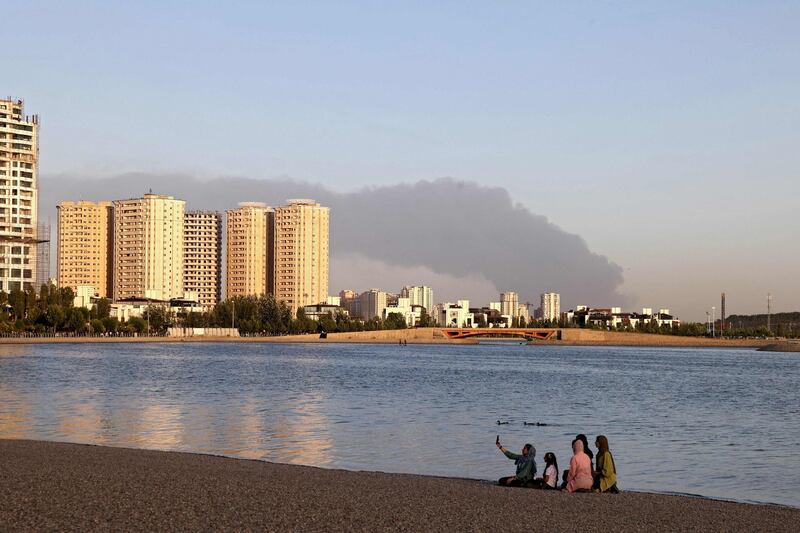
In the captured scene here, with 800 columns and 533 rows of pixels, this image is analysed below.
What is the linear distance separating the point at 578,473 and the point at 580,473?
55 millimetres

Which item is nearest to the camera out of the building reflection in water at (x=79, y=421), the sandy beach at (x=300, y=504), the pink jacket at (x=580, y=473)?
the sandy beach at (x=300, y=504)

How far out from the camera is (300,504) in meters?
19.2

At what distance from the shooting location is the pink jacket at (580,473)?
23891 millimetres

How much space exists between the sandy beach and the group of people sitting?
2.07ft

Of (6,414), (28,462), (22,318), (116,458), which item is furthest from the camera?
(22,318)

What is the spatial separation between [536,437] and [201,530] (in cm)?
2466

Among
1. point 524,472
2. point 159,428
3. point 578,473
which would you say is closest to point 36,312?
point 159,428

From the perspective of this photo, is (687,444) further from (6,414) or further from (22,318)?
(22,318)

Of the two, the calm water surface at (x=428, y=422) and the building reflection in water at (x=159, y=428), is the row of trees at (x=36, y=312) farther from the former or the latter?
the building reflection in water at (x=159, y=428)

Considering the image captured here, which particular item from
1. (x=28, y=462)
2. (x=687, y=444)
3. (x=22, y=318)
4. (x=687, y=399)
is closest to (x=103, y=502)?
(x=28, y=462)

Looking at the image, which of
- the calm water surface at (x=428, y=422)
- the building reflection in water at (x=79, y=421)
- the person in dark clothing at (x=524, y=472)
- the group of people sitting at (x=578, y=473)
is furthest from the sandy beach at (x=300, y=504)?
the building reflection in water at (x=79, y=421)

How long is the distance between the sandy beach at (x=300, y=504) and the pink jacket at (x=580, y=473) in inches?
25.8

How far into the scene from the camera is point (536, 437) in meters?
38.8

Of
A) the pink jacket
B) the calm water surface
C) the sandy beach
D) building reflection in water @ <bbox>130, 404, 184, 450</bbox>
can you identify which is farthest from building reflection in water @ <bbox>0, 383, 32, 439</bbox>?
the pink jacket
